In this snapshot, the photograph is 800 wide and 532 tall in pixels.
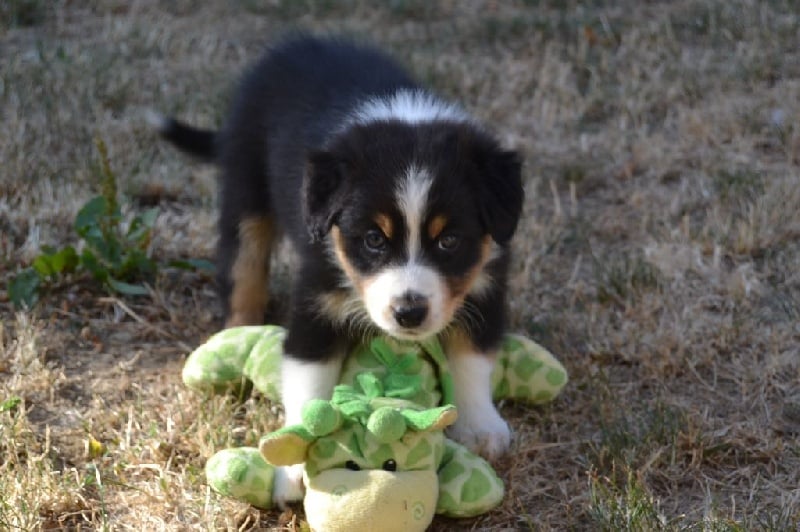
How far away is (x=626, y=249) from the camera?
5.33 meters

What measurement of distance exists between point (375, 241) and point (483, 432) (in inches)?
31.1

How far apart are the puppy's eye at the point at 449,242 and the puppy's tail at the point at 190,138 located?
6.49ft

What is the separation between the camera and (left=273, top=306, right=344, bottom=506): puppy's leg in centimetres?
370

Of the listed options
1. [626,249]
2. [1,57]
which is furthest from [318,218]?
[1,57]

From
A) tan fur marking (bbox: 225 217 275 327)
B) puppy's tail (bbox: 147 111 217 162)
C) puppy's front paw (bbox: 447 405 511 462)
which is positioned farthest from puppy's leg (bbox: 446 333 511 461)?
puppy's tail (bbox: 147 111 217 162)

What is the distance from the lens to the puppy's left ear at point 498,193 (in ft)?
11.7

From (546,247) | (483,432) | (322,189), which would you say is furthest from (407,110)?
(546,247)

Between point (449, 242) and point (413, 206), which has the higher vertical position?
point (413, 206)

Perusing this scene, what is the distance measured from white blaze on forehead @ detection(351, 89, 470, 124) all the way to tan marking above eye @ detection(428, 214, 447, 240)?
1.50 feet

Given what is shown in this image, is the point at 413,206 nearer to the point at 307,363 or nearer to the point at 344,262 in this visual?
the point at 344,262

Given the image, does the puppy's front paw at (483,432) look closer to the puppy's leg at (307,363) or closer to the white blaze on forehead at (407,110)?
the puppy's leg at (307,363)

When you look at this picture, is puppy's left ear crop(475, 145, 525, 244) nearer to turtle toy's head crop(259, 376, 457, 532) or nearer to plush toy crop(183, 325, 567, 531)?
plush toy crop(183, 325, 567, 531)

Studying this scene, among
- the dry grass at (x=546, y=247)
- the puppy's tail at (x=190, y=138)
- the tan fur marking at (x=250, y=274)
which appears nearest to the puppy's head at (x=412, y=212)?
the dry grass at (x=546, y=247)

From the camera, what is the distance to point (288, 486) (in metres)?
3.44
